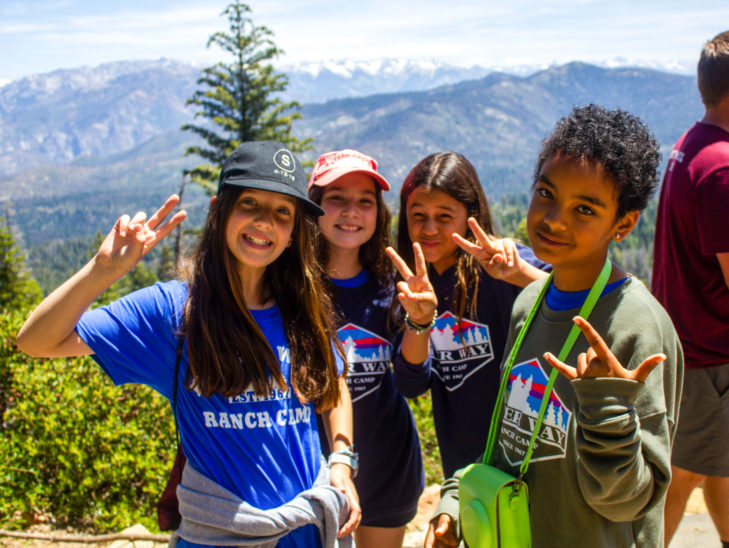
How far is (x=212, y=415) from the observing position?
80.4 inches

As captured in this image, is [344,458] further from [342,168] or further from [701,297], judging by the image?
[701,297]

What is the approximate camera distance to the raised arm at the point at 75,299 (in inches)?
71.5

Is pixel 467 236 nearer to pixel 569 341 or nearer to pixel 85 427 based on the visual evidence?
pixel 569 341

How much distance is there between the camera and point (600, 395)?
4.75 feet

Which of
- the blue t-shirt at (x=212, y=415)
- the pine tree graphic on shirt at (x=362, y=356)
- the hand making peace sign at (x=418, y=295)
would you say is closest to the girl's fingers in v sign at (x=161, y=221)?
the blue t-shirt at (x=212, y=415)

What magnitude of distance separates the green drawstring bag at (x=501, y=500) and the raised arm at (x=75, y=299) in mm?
1351

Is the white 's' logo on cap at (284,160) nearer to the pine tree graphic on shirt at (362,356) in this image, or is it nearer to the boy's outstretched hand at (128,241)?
the boy's outstretched hand at (128,241)

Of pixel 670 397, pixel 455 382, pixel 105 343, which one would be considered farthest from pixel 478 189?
pixel 105 343

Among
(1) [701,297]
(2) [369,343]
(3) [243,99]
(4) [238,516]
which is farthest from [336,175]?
(3) [243,99]

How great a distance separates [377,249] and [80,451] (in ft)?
9.36

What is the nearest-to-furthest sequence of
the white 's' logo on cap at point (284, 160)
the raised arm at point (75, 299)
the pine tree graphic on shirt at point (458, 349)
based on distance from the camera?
the raised arm at point (75, 299), the white 's' logo on cap at point (284, 160), the pine tree graphic on shirt at point (458, 349)

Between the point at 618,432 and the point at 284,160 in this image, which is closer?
the point at 618,432

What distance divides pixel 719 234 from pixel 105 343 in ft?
8.76

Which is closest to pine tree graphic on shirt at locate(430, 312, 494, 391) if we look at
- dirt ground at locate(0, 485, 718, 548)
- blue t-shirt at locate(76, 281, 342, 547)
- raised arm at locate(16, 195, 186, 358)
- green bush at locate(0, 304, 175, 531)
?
blue t-shirt at locate(76, 281, 342, 547)
